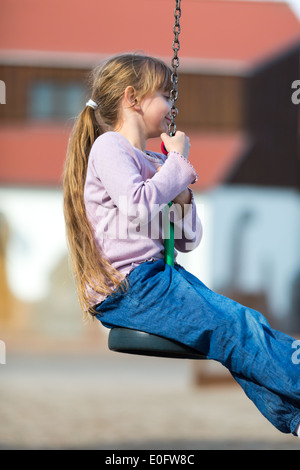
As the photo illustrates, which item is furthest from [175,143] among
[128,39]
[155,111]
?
[128,39]

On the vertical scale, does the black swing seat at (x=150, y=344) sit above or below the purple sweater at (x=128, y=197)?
below

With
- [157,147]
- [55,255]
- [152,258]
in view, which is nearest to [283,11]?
[157,147]

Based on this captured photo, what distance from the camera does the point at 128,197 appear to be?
2.51 m

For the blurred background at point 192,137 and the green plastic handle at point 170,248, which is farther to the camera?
the blurred background at point 192,137

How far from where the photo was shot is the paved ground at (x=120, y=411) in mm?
6895

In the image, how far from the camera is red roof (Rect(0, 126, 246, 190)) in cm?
1659

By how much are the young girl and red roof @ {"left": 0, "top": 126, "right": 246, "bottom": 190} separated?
45.2 feet

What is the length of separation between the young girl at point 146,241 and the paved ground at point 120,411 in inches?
160

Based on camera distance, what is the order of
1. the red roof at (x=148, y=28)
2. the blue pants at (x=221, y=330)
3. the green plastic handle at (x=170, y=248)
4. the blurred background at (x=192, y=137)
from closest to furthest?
the blue pants at (x=221, y=330) < the green plastic handle at (x=170, y=248) < the blurred background at (x=192, y=137) < the red roof at (x=148, y=28)

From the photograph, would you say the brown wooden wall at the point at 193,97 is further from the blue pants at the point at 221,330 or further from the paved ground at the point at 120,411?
the blue pants at the point at 221,330

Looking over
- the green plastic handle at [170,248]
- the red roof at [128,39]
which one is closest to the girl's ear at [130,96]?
the green plastic handle at [170,248]

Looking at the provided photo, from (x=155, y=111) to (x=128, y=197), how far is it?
384 mm

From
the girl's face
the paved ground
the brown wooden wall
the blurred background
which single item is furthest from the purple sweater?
the brown wooden wall

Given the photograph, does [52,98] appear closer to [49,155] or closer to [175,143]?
[49,155]
